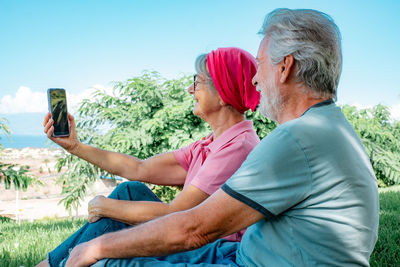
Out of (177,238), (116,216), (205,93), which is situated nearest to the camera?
(177,238)

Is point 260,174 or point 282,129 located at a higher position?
point 282,129

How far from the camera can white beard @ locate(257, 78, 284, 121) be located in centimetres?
167

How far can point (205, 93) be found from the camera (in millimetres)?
2584

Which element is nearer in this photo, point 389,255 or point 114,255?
point 114,255

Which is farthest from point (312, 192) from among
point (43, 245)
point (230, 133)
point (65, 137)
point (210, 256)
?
point (43, 245)

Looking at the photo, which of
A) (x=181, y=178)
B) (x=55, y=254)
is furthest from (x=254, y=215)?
(x=181, y=178)

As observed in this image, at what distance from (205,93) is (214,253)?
1.10 metres

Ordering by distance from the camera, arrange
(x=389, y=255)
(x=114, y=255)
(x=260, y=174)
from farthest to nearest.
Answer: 1. (x=389, y=255)
2. (x=114, y=255)
3. (x=260, y=174)

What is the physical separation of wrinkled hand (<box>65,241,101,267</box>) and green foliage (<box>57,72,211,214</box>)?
5294mm

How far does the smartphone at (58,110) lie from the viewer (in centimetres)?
259

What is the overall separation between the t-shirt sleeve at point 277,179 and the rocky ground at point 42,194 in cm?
508

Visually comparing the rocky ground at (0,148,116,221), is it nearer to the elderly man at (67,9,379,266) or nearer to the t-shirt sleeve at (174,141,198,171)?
the t-shirt sleeve at (174,141,198,171)

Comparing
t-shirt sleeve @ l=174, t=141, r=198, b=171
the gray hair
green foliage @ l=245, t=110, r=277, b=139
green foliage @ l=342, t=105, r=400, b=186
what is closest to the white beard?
the gray hair

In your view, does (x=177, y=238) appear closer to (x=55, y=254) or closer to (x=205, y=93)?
(x=55, y=254)
